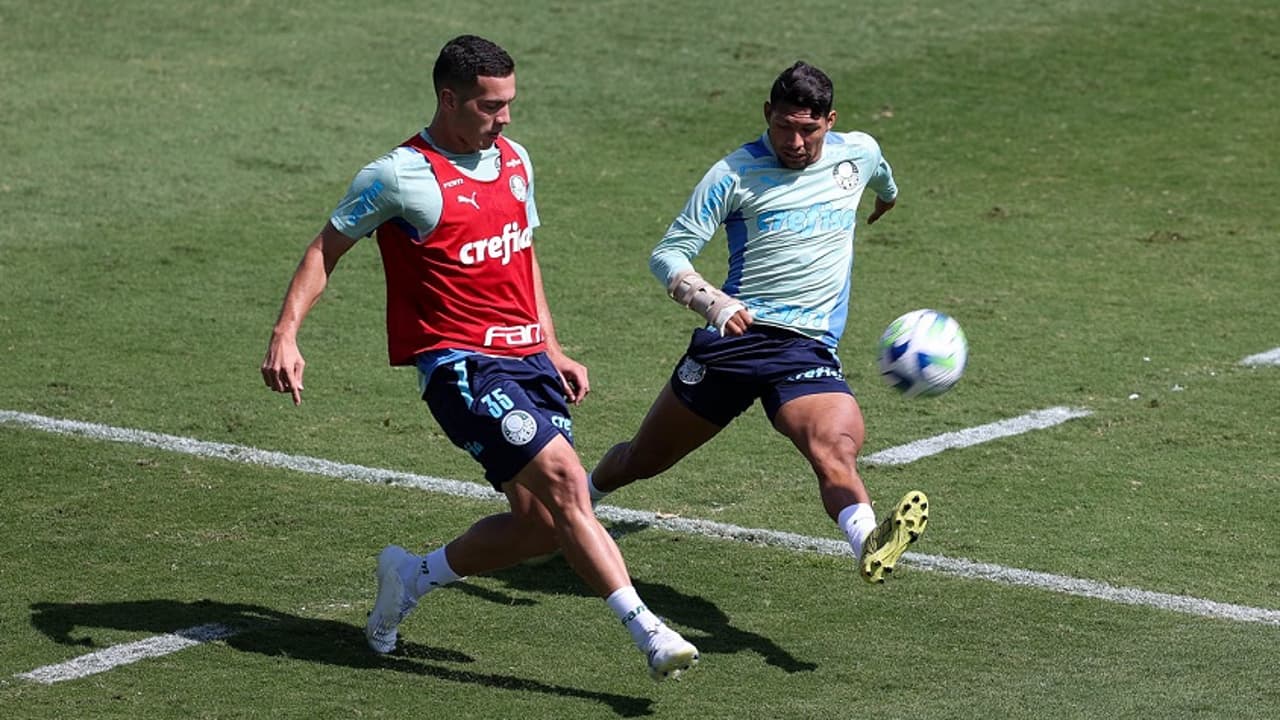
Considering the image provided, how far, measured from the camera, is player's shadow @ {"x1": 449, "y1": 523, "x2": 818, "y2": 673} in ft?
23.7

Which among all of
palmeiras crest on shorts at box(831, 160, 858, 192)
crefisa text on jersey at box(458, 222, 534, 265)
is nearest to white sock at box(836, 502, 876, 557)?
palmeiras crest on shorts at box(831, 160, 858, 192)

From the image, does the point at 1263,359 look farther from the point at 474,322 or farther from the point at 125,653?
the point at 125,653

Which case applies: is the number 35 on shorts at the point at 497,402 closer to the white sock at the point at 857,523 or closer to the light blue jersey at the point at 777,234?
the light blue jersey at the point at 777,234

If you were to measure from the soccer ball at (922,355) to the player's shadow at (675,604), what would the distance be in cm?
118

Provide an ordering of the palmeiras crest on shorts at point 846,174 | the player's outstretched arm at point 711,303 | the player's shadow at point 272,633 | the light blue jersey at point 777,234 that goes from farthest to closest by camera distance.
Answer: the palmeiras crest on shorts at point 846,174 < the light blue jersey at point 777,234 < the player's outstretched arm at point 711,303 < the player's shadow at point 272,633

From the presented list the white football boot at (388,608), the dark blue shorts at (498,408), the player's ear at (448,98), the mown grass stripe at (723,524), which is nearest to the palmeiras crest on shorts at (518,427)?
the dark blue shorts at (498,408)

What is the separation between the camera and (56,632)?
7.28 m

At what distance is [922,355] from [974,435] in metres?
2.46

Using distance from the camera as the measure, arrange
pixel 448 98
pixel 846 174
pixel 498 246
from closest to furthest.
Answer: pixel 448 98 → pixel 498 246 → pixel 846 174

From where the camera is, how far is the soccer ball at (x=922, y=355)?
306 inches

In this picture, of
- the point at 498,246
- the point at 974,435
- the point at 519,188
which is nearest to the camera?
the point at 498,246

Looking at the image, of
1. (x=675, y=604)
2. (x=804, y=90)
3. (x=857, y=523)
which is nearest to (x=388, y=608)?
(x=675, y=604)

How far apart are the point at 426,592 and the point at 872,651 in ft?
5.40

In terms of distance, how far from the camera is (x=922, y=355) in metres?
7.77
